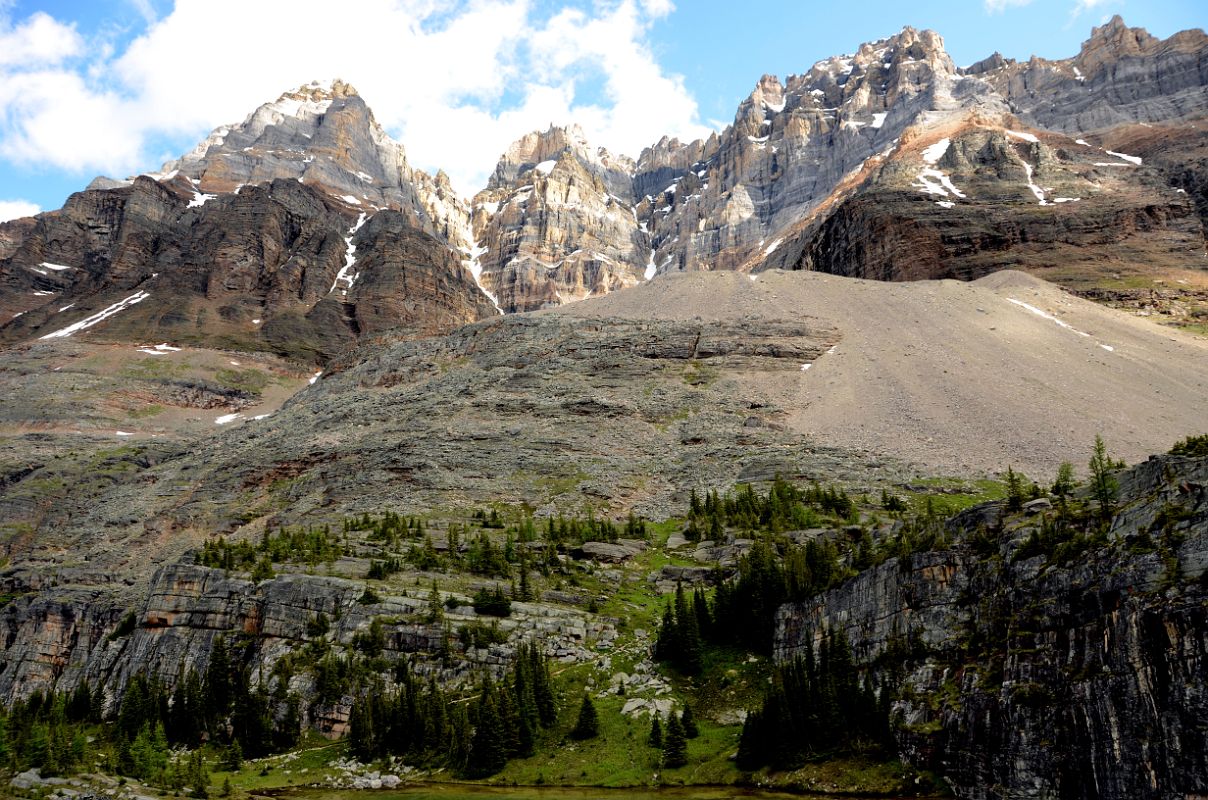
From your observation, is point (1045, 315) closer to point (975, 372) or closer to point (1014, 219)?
point (975, 372)

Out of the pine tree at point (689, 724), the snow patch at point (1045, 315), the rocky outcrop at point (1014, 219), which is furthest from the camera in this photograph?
the rocky outcrop at point (1014, 219)

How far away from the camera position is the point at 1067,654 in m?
27.5

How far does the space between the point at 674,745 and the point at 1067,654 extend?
738 inches

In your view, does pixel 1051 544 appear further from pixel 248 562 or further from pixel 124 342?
pixel 124 342

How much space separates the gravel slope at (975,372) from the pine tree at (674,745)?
4756 centimetres

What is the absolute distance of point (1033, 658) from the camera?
2873 centimetres

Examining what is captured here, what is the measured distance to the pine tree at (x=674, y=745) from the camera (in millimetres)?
38969

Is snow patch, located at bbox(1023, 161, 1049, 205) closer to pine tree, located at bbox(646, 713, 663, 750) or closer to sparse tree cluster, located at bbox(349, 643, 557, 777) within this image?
A: sparse tree cluster, located at bbox(349, 643, 557, 777)

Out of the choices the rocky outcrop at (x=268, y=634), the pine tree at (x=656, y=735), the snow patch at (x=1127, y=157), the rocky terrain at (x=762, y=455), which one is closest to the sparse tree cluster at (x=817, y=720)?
the rocky terrain at (x=762, y=455)

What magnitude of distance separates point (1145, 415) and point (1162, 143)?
143110 millimetres

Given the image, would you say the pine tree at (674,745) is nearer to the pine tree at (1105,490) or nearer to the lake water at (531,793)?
the lake water at (531,793)

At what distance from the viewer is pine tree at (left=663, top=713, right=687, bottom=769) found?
128 ft

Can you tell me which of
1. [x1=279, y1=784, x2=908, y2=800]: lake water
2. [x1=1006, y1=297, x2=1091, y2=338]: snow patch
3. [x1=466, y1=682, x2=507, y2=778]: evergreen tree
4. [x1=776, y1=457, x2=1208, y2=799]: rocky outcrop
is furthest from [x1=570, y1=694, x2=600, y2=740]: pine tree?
[x1=1006, y1=297, x2=1091, y2=338]: snow patch

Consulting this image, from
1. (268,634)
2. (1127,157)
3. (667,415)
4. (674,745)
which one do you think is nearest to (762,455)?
(667,415)
